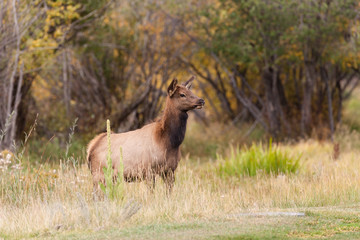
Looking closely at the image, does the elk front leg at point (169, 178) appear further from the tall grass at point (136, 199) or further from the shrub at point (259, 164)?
the shrub at point (259, 164)

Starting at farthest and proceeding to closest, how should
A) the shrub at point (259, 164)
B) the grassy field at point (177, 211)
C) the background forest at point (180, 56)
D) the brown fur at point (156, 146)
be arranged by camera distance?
the background forest at point (180, 56) → the shrub at point (259, 164) → the brown fur at point (156, 146) → the grassy field at point (177, 211)

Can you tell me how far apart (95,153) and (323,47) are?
1232 centimetres

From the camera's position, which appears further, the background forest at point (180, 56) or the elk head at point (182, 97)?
the background forest at point (180, 56)

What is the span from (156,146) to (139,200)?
93 cm

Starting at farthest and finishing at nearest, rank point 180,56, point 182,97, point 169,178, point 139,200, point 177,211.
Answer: point 180,56
point 182,97
point 169,178
point 139,200
point 177,211

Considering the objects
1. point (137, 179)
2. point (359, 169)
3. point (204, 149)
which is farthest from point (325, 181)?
point (204, 149)

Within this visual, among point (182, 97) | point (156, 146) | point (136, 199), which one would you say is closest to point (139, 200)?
point (136, 199)

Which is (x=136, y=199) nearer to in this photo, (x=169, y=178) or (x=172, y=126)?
(x=169, y=178)

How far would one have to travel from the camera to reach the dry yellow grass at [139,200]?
25.0 ft

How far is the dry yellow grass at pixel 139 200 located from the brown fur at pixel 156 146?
0.28m

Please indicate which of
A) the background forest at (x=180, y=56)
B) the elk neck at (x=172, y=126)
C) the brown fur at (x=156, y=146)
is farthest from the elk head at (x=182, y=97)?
the background forest at (x=180, y=56)

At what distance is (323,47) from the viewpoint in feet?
65.6

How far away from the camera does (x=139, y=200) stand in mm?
9023

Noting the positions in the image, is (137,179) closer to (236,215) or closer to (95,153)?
(95,153)
